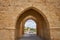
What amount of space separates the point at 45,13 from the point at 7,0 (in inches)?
86.7

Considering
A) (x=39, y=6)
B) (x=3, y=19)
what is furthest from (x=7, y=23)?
(x=39, y=6)

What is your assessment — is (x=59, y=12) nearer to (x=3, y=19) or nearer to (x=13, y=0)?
(x=13, y=0)

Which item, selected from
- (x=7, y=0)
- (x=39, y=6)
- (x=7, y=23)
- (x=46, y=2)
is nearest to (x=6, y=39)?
(x=7, y=23)

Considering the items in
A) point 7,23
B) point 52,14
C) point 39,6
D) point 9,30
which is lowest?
point 9,30

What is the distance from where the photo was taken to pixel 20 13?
597 centimetres

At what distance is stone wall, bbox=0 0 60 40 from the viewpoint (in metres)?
5.84

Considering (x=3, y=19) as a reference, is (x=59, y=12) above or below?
above

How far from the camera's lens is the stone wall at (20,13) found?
5836 mm

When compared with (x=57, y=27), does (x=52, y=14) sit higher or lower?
higher

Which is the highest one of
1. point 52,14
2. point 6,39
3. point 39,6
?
point 39,6

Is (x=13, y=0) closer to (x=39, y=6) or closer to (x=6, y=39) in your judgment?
(x=39, y=6)

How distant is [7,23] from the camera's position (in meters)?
5.85

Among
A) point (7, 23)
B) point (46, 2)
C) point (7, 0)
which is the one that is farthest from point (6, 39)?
point (46, 2)

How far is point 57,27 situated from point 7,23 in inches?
107
